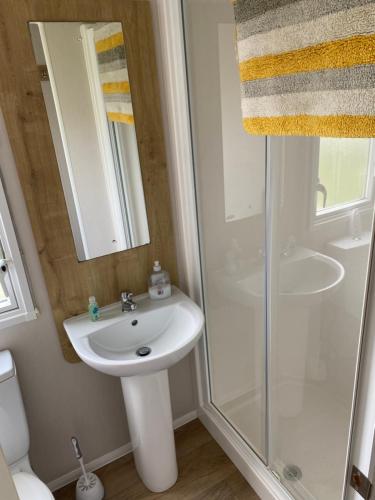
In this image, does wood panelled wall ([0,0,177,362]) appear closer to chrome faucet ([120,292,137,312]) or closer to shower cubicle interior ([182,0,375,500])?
chrome faucet ([120,292,137,312])

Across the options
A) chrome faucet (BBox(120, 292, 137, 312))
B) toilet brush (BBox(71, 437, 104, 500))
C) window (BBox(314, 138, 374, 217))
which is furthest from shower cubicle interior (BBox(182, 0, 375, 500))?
toilet brush (BBox(71, 437, 104, 500))

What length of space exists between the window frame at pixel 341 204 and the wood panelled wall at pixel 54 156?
0.69 meters

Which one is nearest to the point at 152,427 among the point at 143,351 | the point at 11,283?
the point at 143,351

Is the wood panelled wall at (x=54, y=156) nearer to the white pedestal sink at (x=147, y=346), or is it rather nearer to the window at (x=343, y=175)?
the white pedestal sink at (x=147, y=346)

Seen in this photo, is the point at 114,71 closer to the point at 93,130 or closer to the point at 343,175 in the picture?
the point at 93,130

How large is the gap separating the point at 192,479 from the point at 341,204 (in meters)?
1.52

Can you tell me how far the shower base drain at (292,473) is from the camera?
1.55 metres

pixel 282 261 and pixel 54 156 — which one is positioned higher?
pixel 54 156

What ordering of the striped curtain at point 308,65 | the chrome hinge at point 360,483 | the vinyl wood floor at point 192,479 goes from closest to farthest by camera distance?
the striped curtain at point 308,65 → the chrome hinge at point 360,483 → the vinyl wood floor at point 192,479

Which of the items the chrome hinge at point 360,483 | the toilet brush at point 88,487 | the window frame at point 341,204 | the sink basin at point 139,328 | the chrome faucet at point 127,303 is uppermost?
the window frame at point 341,204

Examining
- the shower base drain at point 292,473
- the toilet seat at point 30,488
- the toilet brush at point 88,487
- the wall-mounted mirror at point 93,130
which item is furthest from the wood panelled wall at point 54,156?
the shower base drain at point 292,473

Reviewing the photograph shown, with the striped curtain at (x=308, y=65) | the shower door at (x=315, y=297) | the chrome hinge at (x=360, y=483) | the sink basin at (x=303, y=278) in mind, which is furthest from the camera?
the sink basin at (x=303, y=278)

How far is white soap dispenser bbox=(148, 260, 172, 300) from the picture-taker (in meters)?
1.70

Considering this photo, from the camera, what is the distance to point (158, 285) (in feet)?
5.60
